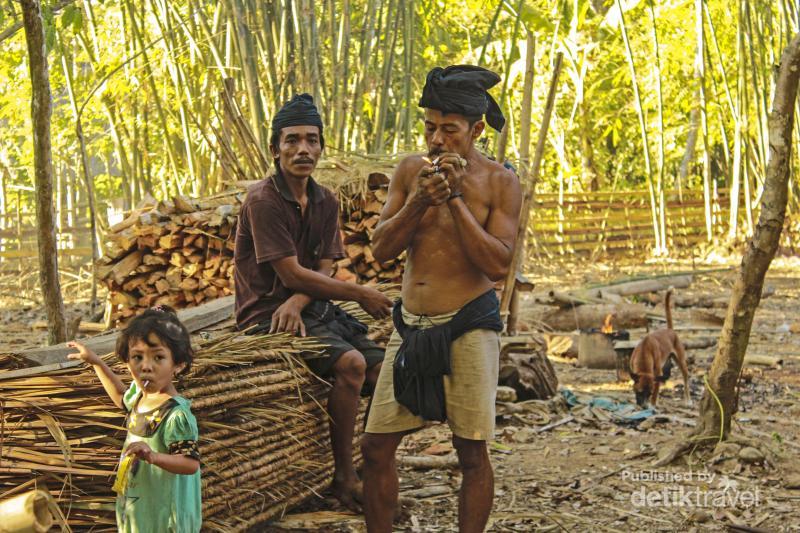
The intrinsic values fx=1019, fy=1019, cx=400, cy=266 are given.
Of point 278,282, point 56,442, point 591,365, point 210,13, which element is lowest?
point 591,365

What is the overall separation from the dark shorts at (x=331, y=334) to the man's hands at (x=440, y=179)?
41.6 inches

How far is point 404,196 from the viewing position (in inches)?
141

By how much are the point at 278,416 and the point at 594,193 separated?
15430 millimetres

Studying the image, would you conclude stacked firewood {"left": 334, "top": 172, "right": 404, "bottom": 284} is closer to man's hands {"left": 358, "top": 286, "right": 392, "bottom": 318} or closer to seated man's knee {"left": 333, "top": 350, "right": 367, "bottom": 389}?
man's hands {"left": 358, "top": 286, "right": 392, "bottom": 318}

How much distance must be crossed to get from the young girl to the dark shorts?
3.65ft

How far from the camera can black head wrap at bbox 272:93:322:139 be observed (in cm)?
427

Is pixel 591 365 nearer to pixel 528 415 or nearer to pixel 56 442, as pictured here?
pixel 528 415

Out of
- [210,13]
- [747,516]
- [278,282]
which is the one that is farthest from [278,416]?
[210,13]

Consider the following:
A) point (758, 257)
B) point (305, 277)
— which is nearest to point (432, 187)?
point (305, 277)

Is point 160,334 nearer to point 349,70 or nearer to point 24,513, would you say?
point 24,513

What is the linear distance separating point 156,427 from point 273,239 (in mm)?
1366

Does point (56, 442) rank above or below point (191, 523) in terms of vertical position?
above

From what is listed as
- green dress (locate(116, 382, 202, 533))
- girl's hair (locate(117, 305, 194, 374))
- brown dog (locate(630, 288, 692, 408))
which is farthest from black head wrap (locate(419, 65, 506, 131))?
brown dog (locate(630, 288, 692, 408))

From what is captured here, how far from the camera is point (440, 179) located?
10.5 ft
